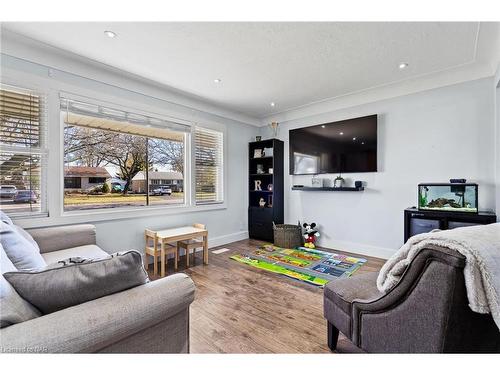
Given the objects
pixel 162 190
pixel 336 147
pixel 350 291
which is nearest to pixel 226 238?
pixel 162 190

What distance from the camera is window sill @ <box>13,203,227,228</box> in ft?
7.62

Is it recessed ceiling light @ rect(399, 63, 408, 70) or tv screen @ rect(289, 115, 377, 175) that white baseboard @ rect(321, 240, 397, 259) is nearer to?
tv screen @ rect(289, 115, 377, 175)

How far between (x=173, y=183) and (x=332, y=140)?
2.63 meters

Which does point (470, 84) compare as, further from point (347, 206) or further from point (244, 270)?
point (244, 270)

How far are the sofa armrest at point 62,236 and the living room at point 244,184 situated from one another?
0.05 feet

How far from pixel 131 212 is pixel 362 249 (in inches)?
133

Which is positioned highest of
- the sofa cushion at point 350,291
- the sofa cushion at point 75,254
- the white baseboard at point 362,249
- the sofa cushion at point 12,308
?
the sofa cushion at point 12,308

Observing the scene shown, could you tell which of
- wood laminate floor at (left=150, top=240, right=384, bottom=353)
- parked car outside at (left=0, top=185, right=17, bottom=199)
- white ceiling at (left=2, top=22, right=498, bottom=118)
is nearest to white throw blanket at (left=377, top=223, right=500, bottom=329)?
wood laminate floor at (left=150, top=240, right=384, bottom=353)

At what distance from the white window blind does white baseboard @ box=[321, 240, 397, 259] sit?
2087mm

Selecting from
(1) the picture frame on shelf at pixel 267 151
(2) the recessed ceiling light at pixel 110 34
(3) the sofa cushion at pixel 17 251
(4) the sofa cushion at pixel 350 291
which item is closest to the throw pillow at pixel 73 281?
(3) the sofa cushion at pixel 17 251

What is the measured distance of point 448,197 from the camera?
9.14 ft

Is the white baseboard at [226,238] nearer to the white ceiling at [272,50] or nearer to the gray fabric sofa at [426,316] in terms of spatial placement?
the white ceiling at [272,50]

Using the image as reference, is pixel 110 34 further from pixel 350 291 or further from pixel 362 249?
pixel 362 249

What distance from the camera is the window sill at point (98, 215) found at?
2322mm
